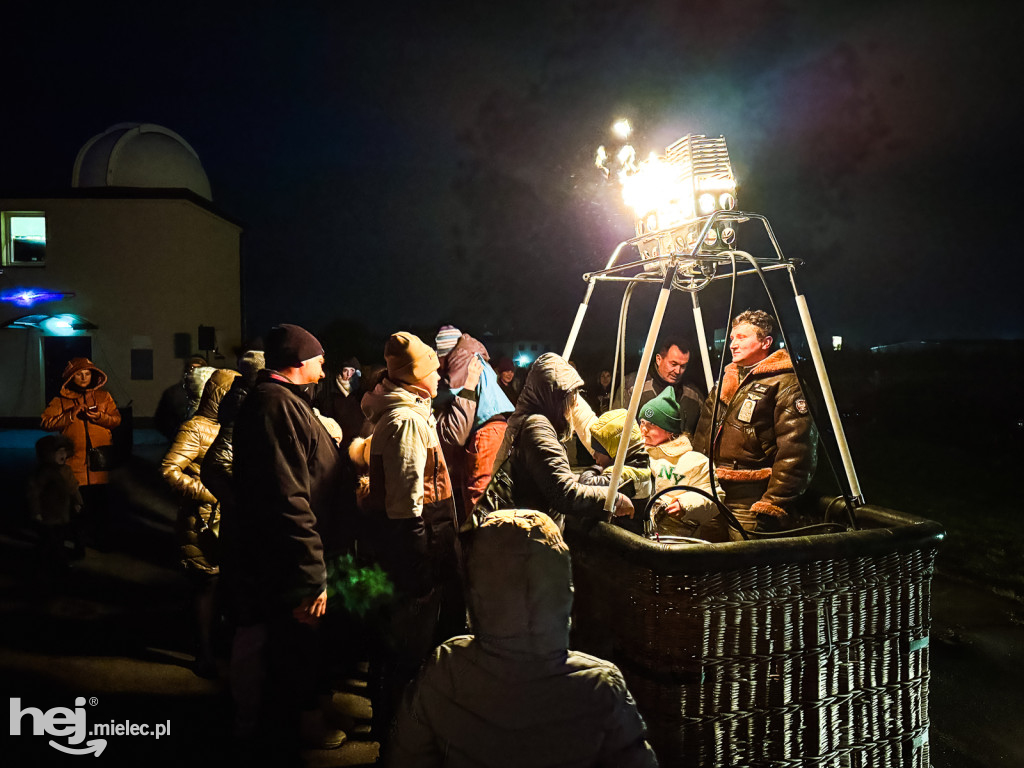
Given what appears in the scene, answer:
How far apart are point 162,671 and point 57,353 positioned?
70.4ft

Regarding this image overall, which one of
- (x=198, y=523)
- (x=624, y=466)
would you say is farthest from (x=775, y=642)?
(x=198, y=523)

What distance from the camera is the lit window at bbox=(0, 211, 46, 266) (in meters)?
21.6

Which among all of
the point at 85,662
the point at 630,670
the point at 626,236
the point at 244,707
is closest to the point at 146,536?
the point at 85,662

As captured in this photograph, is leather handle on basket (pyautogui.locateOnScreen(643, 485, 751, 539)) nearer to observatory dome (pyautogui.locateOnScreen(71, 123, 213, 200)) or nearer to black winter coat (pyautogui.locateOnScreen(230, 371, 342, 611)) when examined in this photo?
black winter coat (pyautogui.locateOnScreen(230, 371, 342, 611))

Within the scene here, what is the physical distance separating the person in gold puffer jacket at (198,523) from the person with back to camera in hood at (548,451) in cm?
204

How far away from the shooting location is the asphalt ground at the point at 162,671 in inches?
130

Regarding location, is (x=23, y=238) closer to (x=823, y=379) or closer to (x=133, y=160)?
(x=133, y=160)

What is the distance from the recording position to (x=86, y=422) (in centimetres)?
651

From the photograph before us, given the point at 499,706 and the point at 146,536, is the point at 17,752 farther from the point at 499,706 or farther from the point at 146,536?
the point at 146,536

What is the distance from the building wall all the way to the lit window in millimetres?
327

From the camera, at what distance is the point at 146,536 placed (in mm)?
7422

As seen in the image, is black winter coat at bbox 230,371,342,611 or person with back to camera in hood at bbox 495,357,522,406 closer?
black winter coat at bbox 230,371,342,611

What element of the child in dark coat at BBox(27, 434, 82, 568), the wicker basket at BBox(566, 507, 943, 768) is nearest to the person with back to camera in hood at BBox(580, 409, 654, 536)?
the wicker basket at BBox(566, 507, 943, 768)

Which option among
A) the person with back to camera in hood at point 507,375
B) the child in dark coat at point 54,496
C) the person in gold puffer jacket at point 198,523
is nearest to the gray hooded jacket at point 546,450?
the person in gold puffer jacket at point 198,523
